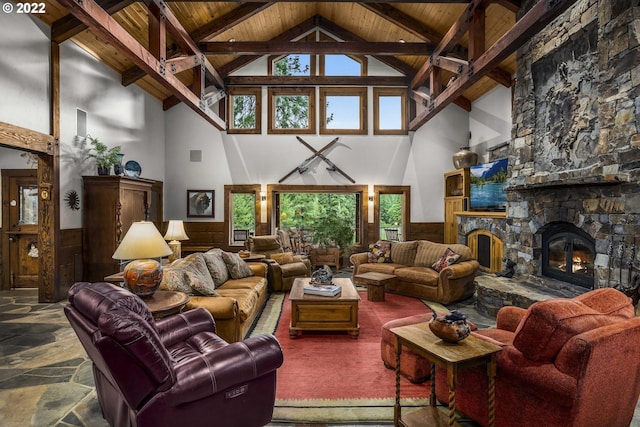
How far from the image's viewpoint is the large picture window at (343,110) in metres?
8.66

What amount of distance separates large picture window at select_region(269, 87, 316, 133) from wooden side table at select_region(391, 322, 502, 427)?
7125 mm

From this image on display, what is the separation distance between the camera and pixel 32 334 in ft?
13.0

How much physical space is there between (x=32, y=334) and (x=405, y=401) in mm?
4295

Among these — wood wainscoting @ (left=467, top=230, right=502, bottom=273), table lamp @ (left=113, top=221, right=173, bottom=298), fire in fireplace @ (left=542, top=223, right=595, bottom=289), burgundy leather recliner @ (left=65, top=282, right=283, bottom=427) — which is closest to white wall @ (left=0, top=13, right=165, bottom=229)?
table lamp @ (left=113, top=221, right=173, bottom=298)

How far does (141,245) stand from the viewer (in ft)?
10.0

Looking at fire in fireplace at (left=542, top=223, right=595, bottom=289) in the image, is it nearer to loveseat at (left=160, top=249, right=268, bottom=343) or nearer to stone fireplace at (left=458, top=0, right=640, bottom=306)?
stone fireplace at (left=458, top=0, right=640, bottom=306)

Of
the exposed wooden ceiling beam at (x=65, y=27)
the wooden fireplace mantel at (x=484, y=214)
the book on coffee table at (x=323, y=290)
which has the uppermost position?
the exposed wooden ceiling beam at (x=65, y=27)

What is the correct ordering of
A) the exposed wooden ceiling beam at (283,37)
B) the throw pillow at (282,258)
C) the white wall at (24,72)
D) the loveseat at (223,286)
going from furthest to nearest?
1. the exposed wooden ceiling beam at (283,37)
2. the throw pillow at (282,258)
3. the white wall at (24,72)
4. the loveseat at (223,286)

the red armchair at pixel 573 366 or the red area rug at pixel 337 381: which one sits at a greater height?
the red armchair at pixel 573 366

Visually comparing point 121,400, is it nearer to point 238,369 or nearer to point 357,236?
point 238,369

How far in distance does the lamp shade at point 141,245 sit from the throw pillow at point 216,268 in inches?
53.9

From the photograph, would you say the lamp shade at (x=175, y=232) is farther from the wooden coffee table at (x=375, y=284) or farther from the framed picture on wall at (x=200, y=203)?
the framed picture on wall at (x=200, y=203)

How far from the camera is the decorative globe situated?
293 cm

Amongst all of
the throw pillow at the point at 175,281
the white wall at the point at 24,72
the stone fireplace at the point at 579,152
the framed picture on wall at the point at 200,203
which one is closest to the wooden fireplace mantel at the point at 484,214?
the stone fireplace at the point at 579,152
